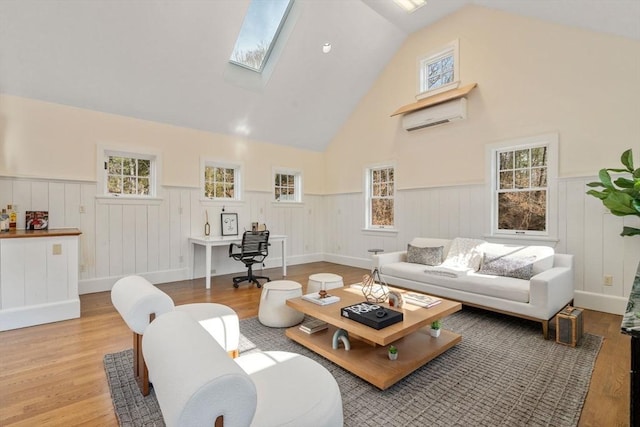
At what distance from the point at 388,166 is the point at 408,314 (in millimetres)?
3864

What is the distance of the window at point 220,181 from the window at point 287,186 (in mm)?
836

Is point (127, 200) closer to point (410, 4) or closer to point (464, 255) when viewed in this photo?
point (464, 255)

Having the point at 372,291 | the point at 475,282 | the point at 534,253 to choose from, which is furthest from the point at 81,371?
the point at 534,253

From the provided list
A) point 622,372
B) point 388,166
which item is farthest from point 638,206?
point 388,166

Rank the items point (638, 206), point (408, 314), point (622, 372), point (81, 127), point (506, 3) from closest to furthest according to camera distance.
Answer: point (622, 372) < point (408, 314) < point (638, 206) < point (506, 3) < point (81, 127)

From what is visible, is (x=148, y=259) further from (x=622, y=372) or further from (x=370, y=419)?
(x=622, y=372)

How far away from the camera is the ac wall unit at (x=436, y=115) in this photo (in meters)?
4.56

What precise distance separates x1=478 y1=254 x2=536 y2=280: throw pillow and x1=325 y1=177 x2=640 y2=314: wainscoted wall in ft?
2.53

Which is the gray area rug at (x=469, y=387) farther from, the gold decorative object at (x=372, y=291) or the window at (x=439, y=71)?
the window at (x=439, y=71)

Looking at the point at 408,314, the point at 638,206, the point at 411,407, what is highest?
the point at 638,206

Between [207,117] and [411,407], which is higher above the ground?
[207,117]

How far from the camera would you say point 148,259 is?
484cm

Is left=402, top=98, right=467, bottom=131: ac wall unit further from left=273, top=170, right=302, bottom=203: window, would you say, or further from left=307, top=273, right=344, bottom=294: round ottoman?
left=307, top=273, right=344, bottom=294: round ottoman

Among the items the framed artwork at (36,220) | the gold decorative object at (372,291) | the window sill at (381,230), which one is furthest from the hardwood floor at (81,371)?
the window sill at (381,230)
